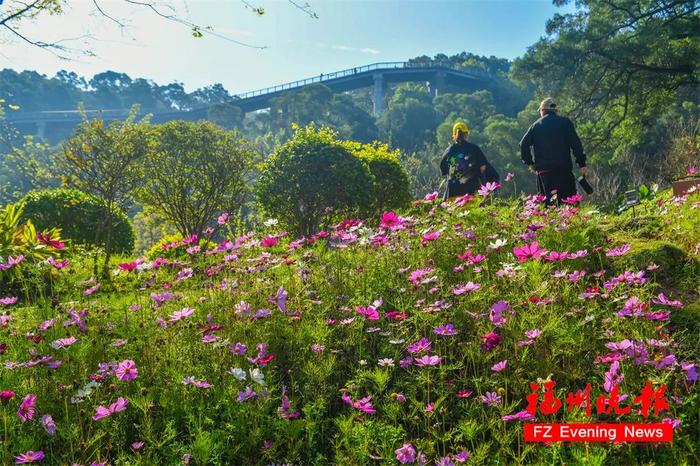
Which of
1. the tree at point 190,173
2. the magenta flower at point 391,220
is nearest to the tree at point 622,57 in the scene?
the tree at point 190,173

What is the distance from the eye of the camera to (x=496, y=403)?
7.02 feet

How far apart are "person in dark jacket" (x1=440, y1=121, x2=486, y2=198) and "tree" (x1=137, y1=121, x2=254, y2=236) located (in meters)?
5.79

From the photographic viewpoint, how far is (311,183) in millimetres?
8234

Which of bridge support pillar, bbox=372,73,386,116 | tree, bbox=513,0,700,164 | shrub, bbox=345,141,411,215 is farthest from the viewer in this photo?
bridge support pillar, bbox=372,73,386,116

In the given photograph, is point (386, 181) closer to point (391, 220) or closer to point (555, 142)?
point (555, 142)

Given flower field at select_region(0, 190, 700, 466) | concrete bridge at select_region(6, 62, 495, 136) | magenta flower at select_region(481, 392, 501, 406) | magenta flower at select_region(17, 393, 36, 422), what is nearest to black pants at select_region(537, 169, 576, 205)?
flower field at select_region(0, 190, 700, 466)

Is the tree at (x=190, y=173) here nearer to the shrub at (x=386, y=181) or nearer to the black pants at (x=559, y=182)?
the shrub at (x=386, y=181)

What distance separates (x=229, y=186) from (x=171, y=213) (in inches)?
56.5

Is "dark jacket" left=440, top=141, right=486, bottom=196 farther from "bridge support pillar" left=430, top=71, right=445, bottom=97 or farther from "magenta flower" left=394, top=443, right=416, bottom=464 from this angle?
"bridge support pillar" left=430, top=71, right=445, bottom=97

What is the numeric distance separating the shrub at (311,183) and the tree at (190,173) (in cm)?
319

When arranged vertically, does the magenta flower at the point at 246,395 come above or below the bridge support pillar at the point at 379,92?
below

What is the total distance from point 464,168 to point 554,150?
114 cm

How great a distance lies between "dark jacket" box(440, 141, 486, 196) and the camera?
Result: 7.00 meters

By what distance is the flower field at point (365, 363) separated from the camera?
6.79 feet
